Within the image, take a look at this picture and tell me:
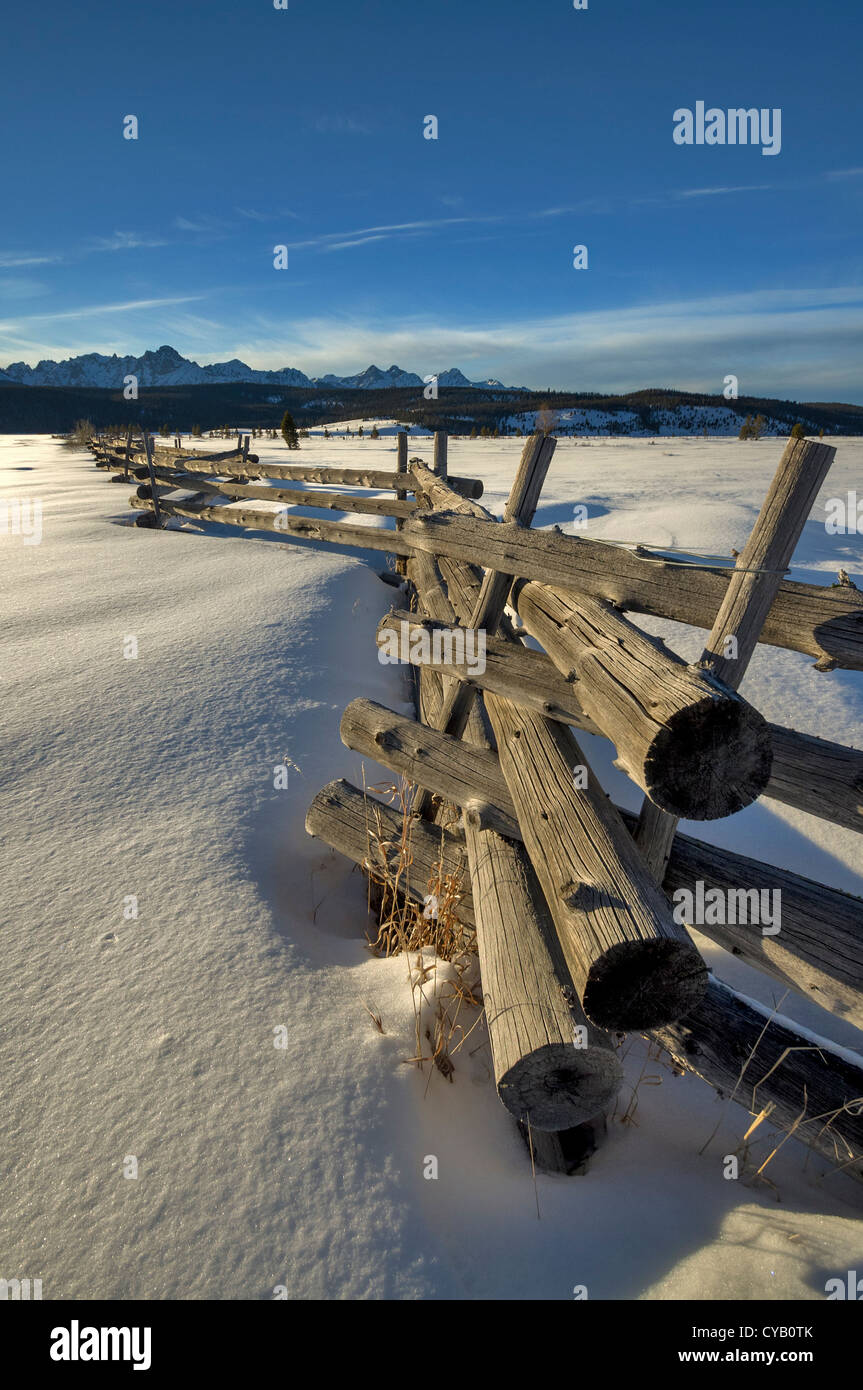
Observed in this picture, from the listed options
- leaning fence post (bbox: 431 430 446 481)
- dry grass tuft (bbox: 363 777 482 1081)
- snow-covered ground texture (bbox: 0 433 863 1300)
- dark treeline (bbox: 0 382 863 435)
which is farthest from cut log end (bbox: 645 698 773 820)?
dark treeline (bbox: 0 382 863 435)

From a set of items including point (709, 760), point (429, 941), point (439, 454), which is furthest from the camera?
Result: point (439, 454)

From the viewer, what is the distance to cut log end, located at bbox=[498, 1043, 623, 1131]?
69.3 inches

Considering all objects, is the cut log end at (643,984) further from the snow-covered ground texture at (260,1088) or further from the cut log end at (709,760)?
the snow-covered ground texture at (260,1088)

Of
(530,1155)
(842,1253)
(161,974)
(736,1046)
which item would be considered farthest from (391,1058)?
(842,1253)

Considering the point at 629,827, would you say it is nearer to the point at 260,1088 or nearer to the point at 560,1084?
the point at 560,1084

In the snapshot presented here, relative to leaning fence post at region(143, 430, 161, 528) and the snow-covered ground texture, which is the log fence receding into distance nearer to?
the snow-covered ground texture

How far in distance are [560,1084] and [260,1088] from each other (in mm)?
953

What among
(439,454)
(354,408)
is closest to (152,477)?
(439,454)

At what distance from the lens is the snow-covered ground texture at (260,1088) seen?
1.68 m

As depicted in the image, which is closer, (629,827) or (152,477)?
(629,827)

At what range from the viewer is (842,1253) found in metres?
1.74

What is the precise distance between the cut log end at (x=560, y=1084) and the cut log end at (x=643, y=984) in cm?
11

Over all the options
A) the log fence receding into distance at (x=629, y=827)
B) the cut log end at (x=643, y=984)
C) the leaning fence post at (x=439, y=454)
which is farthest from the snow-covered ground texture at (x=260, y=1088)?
the leaning fence post at (x=439, y=454)

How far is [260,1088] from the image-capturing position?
79.0 inches
